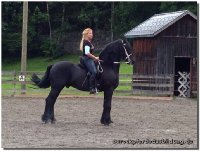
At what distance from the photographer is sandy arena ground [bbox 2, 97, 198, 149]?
881 cm

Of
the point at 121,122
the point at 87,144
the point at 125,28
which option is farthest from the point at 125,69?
the point at 87,144

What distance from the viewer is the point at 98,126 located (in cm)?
1145

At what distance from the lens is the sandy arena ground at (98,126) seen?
28.9 ft

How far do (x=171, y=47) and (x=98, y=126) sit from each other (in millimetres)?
11230

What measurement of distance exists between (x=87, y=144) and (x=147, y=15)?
1715 inches

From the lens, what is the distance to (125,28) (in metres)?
49.6

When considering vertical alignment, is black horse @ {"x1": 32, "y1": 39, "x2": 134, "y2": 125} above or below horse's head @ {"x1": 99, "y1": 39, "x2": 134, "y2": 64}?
below

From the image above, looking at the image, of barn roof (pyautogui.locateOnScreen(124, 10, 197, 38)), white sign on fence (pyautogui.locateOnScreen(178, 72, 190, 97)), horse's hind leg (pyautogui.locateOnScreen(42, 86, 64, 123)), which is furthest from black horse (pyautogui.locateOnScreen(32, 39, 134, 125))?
white sign on fence (pyautogui.locateOnScreen(178, 72, 190, 97))

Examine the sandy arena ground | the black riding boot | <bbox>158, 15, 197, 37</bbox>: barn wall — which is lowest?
the sandy arena ground

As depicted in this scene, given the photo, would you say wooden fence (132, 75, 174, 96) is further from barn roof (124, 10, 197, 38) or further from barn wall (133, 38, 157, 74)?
barn roof (124, 10, 197, 38)

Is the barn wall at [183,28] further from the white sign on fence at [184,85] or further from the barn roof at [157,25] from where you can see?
the white sign on fence at [184,85]

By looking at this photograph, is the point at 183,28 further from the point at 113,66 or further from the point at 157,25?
the point at 113,66

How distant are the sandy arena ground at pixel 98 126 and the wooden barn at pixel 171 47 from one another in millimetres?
4055

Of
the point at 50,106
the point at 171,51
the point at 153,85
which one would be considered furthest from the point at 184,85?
the point at 50,106
